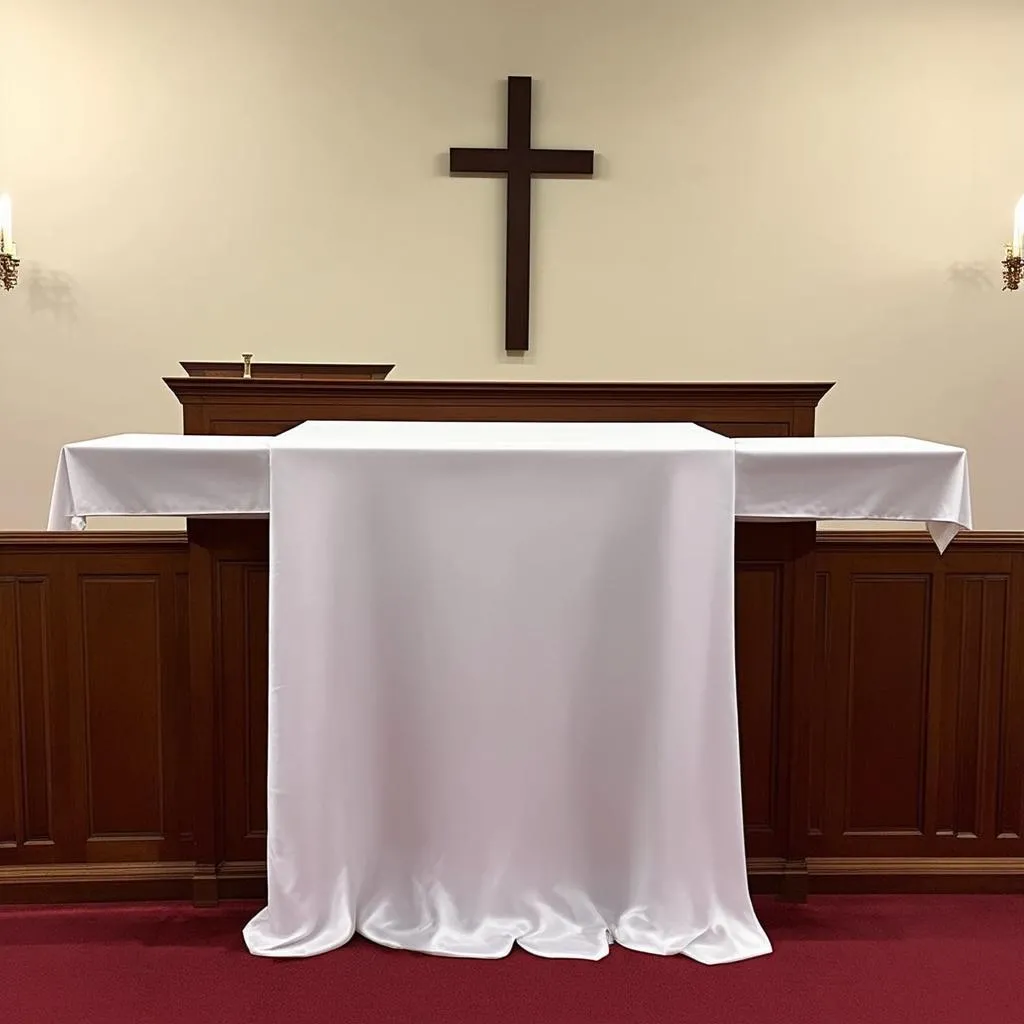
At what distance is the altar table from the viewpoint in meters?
2.19

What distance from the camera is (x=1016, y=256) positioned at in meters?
4.30

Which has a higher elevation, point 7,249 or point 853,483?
point 7,249

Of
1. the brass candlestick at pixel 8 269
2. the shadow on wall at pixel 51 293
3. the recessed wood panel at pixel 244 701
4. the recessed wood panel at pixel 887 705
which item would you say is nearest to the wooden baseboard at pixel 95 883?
the recessed wood panel at pixel 244 701

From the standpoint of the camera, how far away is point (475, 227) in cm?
457

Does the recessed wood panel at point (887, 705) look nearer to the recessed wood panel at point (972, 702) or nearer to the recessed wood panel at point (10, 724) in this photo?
the recessed wood panel at point (972, 702)

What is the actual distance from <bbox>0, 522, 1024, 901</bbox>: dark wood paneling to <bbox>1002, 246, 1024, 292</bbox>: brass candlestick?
87.8 inches

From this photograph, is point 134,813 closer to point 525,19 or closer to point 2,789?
point 2,789

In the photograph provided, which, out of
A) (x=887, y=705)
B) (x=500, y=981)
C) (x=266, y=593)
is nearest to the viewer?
(x=500, y=981)

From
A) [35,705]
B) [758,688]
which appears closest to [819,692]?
[758,688]

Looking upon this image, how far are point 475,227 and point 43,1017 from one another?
11.4ft

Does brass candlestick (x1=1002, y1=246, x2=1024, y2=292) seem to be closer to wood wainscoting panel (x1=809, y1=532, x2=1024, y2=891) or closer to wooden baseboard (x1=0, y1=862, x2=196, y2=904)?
wood wainscoting panel (x1=809, y1=532, x2=1024, y2=891)

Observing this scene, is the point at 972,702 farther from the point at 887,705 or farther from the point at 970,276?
the point at 970,276

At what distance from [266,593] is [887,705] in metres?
1.58

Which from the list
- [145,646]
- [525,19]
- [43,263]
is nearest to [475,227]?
[525,19]
